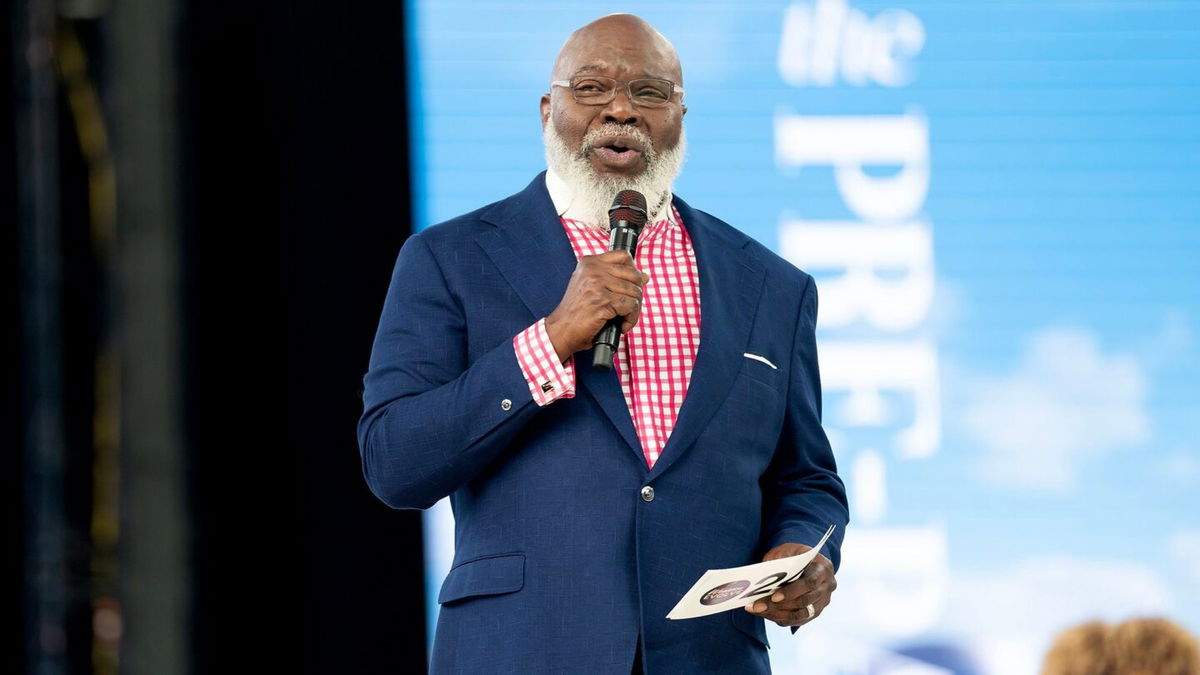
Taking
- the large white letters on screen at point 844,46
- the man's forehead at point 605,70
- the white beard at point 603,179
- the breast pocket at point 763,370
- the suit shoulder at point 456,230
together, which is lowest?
the breast pocket at point 763,370

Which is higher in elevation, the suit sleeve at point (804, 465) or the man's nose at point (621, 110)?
the man's nose at point (621, 110)

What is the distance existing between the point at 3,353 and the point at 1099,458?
10.9 feet

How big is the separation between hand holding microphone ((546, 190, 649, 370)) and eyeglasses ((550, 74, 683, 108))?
0.44 m

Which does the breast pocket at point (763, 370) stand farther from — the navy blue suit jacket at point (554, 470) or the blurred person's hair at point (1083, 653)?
the blurred person's hair at point (1083, 653)

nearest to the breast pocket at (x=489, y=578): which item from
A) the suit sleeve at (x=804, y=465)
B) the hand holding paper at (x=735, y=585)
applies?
the hand holding paper at (x=735, y=585)

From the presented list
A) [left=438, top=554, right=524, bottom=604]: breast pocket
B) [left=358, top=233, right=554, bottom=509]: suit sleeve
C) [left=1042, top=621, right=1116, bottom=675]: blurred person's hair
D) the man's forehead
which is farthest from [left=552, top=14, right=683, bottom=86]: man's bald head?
[left=1042, top=621, right=1116, bottom=675]: blurred person's hair

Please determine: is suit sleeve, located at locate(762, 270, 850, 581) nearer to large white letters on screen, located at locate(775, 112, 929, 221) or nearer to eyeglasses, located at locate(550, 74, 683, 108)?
eyeglasses, located at locate(550, 74, 683, 108)

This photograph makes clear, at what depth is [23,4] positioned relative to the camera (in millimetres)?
1281

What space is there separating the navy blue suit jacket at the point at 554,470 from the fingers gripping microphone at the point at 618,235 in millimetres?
104

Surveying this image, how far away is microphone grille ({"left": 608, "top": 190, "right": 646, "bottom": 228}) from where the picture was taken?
7.14ft

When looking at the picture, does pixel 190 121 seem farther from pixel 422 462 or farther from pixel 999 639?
pixel 999 639

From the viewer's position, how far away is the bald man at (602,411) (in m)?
2.02

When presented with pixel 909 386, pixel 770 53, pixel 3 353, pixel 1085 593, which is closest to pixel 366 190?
pixel 770 53

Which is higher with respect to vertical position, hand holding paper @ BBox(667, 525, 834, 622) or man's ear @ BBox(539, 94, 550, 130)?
man's ear @ BBox(539, 94, 550, 130)
